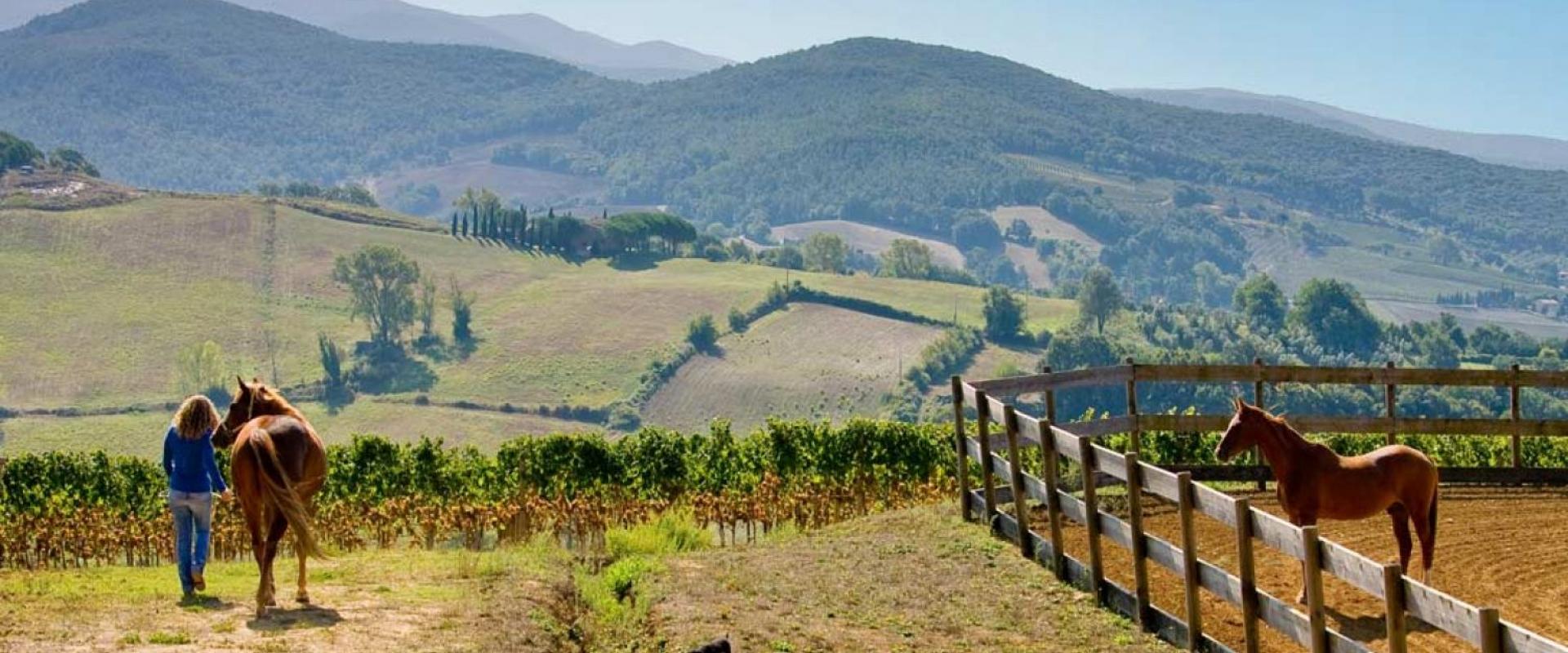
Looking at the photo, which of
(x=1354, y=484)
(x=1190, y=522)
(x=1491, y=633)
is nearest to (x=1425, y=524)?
(x=1354, y=484)

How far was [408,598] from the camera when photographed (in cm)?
1497

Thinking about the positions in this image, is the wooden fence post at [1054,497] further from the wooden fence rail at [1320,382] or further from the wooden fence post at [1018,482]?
the wooden fence rail at [1320,382]

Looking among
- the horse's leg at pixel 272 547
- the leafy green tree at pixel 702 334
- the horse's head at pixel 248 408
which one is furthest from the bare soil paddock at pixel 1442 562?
the leafy green tree at pixel 702 334

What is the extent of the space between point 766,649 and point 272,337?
181m

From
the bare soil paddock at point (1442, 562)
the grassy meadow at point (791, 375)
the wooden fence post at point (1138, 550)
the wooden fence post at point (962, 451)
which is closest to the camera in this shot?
the bare soil paddock at point (1442, 562)

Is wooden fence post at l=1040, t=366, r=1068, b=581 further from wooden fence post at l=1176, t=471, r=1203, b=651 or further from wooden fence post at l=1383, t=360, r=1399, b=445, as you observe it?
wooden fence post at l=1383, t=360, r=1399, b=445

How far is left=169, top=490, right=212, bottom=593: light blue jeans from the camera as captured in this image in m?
15.0

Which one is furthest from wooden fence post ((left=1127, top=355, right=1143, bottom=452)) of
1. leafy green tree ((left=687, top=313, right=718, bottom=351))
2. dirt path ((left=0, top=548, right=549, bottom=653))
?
leafy green tree ((left=687, top=313, right=718, bottom=351))

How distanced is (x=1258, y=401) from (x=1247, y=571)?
338 inches

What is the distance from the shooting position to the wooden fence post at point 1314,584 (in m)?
10.9

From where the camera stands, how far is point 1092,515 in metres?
14.4

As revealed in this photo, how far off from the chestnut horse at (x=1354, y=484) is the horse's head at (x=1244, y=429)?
0.28 ft

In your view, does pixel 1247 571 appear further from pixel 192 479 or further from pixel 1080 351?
pixel 1080 351

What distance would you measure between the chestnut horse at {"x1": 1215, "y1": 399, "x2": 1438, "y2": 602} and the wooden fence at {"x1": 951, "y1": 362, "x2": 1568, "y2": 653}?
1.67 feet
